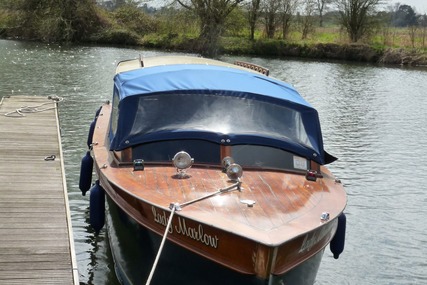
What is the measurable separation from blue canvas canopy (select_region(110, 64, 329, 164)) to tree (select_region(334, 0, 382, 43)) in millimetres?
42542

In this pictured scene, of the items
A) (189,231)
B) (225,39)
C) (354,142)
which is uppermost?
(189,231)

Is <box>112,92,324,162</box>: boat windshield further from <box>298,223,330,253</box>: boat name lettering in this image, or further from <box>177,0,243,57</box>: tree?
<box>177,0,243,57</box>: tree

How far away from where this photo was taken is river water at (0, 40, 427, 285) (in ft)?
29.8

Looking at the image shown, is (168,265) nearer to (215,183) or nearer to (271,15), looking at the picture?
(215,183)

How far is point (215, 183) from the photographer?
6871 mm

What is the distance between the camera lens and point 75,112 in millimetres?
18312

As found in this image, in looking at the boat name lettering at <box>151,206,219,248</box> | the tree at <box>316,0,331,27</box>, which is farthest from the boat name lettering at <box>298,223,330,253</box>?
the tree at <box>316,0,331,27</box>

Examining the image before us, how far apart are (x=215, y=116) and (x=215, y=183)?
1187 mm

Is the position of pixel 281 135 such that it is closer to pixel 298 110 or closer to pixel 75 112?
pixel 298 110

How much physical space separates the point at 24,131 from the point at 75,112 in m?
5.88

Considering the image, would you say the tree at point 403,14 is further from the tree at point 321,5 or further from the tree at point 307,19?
the tree at point 307,19

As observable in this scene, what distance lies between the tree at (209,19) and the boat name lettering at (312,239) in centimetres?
3738

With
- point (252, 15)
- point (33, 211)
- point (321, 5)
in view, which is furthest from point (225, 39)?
point (33, 211)

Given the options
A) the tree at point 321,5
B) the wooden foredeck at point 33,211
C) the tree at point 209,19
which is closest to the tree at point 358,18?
the tree at point 321,5
